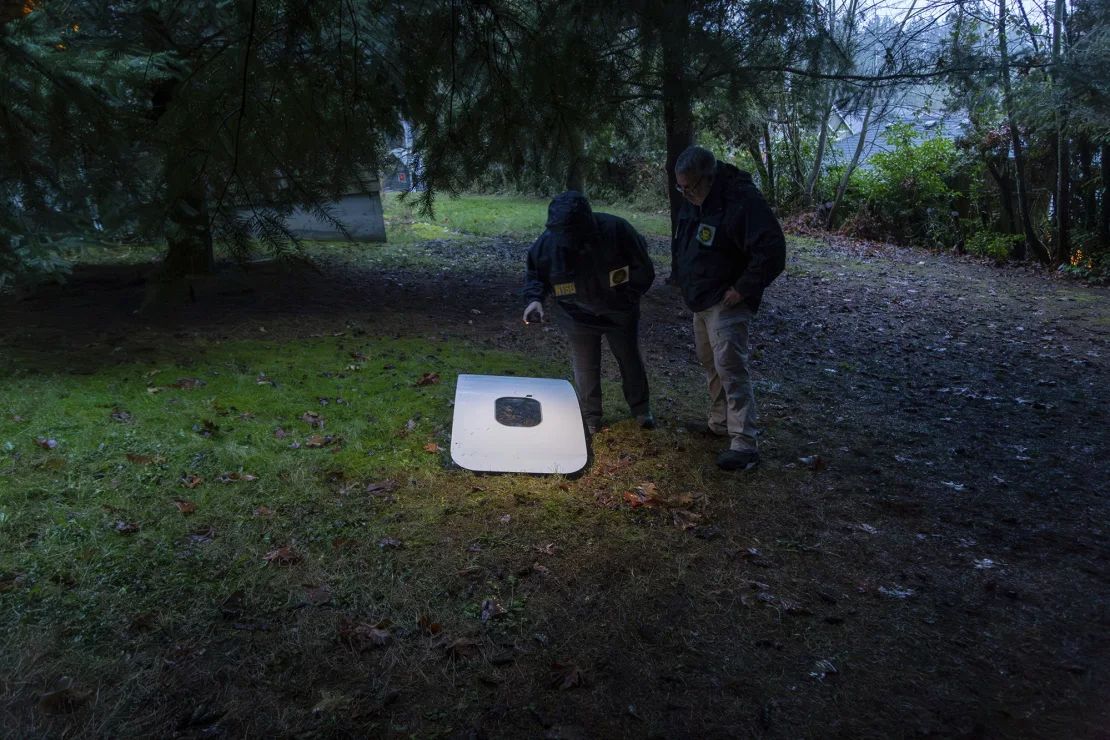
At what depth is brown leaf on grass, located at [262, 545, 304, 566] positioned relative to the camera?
3905mm

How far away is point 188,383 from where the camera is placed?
616 cm

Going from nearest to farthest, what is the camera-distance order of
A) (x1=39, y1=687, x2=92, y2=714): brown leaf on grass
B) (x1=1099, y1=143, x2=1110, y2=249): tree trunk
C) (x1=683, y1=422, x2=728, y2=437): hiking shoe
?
(x1=39, y1=687, x2=92, y2=714): brown leaf on grass < (x1=683, y1=422, x2=728, y2=437): hiking shoe < (x1=1099, y1=143, x2=1110, y2=249): tree trunk

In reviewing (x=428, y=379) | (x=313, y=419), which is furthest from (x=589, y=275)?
A: (x=313, y=419)

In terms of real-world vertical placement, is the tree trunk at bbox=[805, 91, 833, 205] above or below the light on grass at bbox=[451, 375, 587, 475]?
above

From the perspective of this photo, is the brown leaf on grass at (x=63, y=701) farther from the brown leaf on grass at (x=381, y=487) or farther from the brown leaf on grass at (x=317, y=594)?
the brown leaf on grass at (x=381, y=487)

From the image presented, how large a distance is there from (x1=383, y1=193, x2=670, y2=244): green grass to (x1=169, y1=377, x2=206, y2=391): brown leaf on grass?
7.82m

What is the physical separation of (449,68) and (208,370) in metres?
3.84

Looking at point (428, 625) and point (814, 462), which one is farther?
point (814, 462)

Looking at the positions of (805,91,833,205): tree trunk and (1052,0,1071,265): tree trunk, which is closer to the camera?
(1052,0,1071,265): tree trunk

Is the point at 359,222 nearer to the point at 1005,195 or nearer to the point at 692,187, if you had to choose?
the point at 692,187

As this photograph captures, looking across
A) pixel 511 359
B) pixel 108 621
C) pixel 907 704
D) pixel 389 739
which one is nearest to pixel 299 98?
pixel 108 621

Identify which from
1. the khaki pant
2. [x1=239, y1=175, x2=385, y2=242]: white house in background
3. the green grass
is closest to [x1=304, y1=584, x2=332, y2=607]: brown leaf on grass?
the khaki pant

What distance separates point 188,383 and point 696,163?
415cm

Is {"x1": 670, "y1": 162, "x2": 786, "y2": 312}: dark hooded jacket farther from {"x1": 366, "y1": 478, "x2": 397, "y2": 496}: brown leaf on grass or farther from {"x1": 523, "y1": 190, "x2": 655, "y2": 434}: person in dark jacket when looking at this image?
{"x1": 366, "y1": 478, "x2": 397, "y2": 496}: brown leaf on grass
